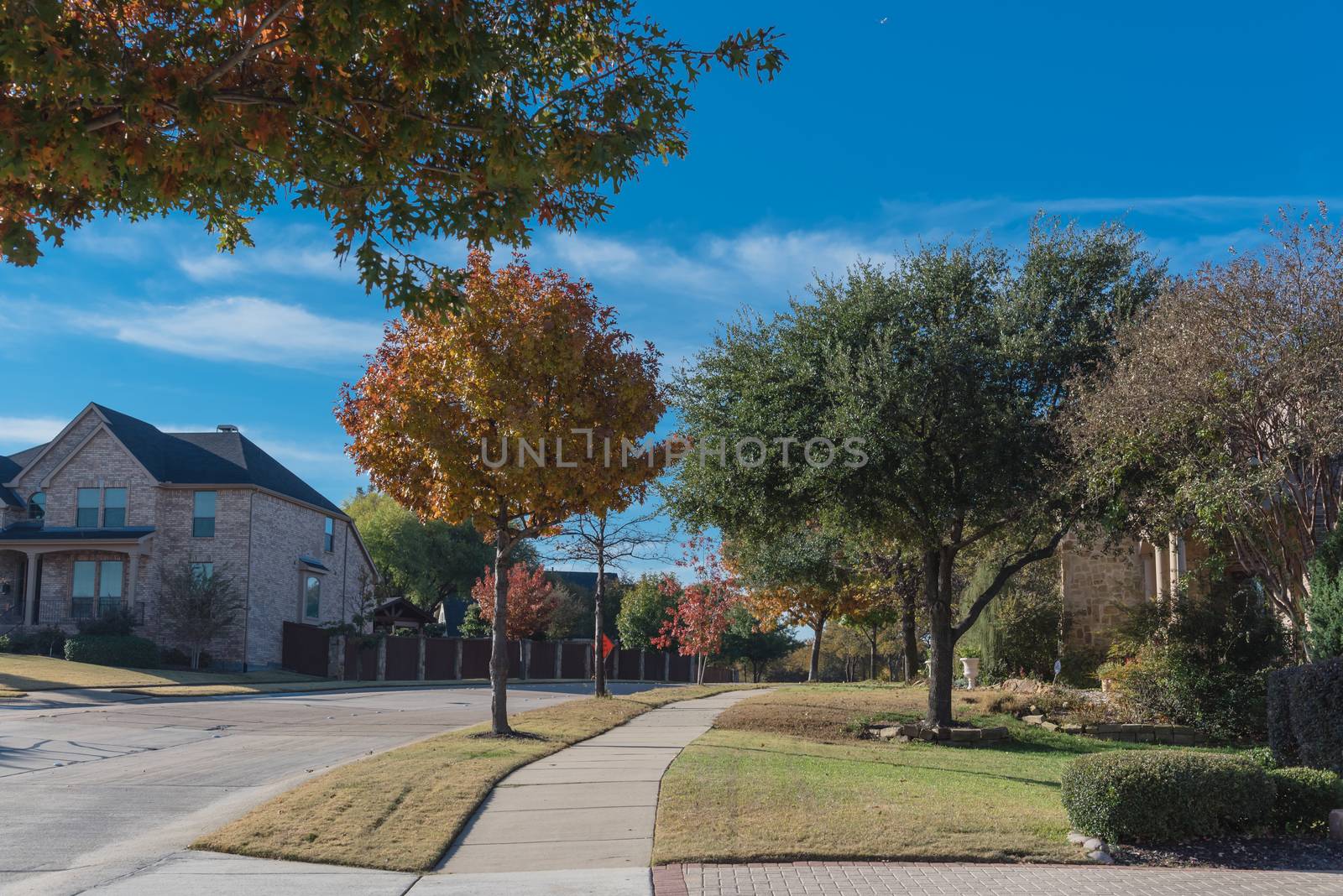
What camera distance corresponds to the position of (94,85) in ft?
19.9

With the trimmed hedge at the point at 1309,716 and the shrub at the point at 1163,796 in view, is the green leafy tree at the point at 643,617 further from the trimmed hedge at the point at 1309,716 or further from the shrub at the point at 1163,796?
the shrub at the point at 1163,796

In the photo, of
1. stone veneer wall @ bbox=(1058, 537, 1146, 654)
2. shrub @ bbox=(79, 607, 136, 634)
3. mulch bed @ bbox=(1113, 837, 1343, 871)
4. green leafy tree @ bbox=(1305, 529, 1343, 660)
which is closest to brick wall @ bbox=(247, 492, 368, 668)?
shrub @ bbox=(79, 607, 136, 634)

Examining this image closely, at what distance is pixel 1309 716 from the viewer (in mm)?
10594

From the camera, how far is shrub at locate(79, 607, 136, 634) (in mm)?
36156

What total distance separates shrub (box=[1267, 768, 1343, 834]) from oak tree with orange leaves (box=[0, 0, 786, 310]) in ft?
23.8

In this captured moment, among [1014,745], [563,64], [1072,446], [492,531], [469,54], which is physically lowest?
[1014,745]

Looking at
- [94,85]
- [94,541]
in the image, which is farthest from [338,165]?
[94,541]

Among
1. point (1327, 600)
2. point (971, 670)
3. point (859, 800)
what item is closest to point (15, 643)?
point (971, 670)

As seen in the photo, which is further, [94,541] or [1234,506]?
[94,541]

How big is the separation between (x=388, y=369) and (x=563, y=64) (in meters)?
8.13

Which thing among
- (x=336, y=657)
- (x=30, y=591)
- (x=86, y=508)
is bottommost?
(x=336, y=657)

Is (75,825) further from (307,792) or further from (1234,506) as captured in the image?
(1234,506)

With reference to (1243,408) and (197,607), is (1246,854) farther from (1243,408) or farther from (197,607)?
(197,607)

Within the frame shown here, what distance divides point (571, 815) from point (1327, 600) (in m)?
8.58
